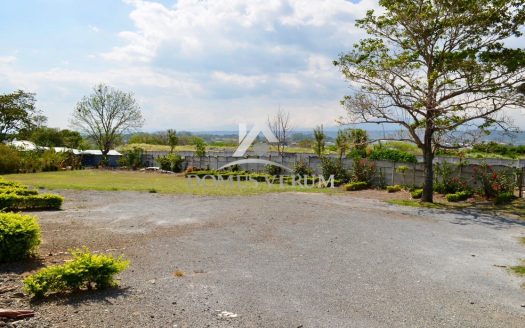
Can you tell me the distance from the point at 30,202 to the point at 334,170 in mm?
14545

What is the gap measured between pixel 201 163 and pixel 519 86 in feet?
72.7

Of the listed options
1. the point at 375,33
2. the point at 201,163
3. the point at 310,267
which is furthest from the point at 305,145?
Result: the point at 310,267

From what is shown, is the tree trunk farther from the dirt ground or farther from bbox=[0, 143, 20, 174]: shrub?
bbox=[0, 143, 20, 174]: shrub

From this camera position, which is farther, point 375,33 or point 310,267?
point 375,33

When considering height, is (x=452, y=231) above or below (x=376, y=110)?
below

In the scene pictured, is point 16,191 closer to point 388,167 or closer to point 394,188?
point 394,188

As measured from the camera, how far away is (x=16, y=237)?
6133 mm

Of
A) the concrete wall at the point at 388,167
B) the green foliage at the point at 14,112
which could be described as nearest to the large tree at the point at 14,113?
the green foliage at the point at 14,112

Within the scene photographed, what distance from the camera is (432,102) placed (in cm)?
1462

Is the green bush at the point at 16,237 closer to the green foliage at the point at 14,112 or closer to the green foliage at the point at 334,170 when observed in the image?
the green foliage at the point at 334,170

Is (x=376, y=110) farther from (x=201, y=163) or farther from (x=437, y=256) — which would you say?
(x=201, y=163)

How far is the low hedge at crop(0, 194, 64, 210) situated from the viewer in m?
11.7

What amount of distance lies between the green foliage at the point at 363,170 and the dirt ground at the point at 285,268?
24.5 ft

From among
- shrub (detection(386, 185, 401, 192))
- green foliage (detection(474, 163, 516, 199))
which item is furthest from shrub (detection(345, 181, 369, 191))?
green foliage (detection(474, 163, 516, 199))
